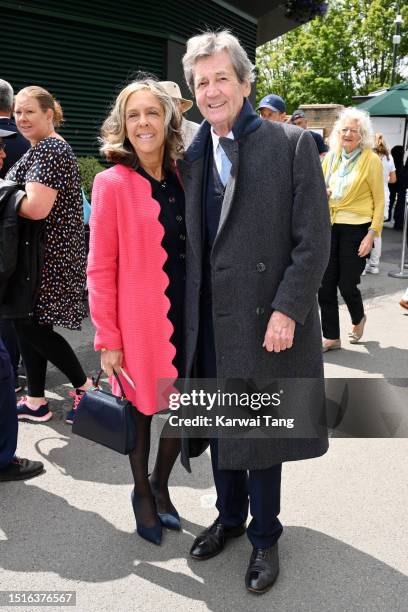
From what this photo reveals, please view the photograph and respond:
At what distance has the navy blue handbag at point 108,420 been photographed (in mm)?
2648

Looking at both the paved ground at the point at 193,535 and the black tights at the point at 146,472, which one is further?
the black tights at the point at 146,472

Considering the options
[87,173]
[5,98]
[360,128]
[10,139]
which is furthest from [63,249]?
[87,173]

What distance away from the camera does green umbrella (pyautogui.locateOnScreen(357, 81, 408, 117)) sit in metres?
12.1

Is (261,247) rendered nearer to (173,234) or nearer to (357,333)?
(173,234)

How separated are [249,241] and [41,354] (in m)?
2.13

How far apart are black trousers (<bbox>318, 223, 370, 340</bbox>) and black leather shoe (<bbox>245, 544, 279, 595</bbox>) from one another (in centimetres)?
305

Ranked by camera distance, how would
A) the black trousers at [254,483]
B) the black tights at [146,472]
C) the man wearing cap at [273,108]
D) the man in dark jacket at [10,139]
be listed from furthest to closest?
1. the man wearing cap at [273,108]
2. the man in dark jacket at [10,139]
3. the black tights at [146,472]
4. the black trousers at [254,483]

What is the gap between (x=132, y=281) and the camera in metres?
2.55

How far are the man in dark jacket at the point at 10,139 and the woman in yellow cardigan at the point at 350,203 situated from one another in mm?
2488

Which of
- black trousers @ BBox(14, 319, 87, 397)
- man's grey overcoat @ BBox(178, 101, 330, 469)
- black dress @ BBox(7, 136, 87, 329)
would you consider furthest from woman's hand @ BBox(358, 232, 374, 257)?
man's grey overcoat @ BBox(178, 101, 330, 469)

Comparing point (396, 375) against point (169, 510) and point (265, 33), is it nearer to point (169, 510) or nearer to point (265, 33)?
point (169, 510)

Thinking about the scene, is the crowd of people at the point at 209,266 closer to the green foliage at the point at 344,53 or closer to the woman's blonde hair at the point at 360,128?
the woman's blonde hair at the point at 360,128

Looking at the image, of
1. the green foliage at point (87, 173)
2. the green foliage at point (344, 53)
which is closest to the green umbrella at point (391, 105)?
the green foliage at point (87, 173)

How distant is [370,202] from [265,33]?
30.3 ft
